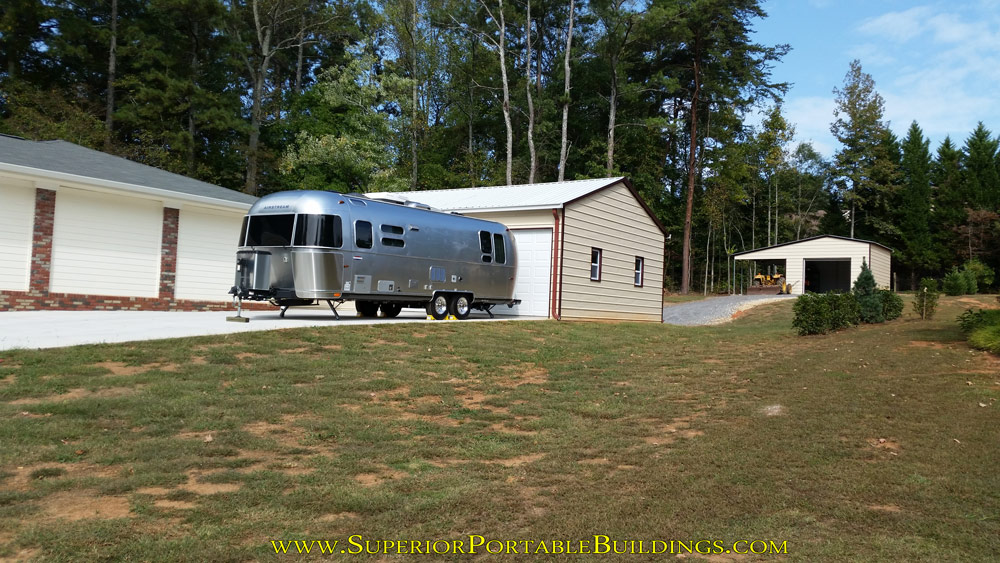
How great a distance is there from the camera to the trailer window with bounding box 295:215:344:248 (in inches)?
524

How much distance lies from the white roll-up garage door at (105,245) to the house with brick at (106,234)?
0.07 feet

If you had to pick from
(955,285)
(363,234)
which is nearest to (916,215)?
(955,285)

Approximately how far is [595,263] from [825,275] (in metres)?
27.8

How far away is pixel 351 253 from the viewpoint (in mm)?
13703

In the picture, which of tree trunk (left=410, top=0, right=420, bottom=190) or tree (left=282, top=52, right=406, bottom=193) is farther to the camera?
tree trunk (left=410, top=0, right=420, bottom=190)

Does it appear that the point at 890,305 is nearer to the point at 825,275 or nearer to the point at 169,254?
the point at 169,254

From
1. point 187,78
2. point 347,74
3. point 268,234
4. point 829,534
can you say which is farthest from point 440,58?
point 829,534

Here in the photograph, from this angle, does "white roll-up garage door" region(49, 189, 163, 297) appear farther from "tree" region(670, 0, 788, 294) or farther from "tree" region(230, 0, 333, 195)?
"tree" region(670, 0, 788, 294)

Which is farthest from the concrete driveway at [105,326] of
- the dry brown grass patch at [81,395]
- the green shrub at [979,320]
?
the green shrub at [979,320]

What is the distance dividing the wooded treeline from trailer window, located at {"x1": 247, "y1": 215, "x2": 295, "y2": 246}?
688 inches

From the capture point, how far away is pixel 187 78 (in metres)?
32.6

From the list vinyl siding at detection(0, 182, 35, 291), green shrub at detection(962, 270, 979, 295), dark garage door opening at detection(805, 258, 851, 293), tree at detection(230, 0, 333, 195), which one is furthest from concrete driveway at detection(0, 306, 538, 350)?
dark garage door opening at detection(805, 258, 851, 293)

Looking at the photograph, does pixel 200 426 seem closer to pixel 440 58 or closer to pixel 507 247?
pixel 507 247

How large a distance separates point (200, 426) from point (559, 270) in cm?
1267
